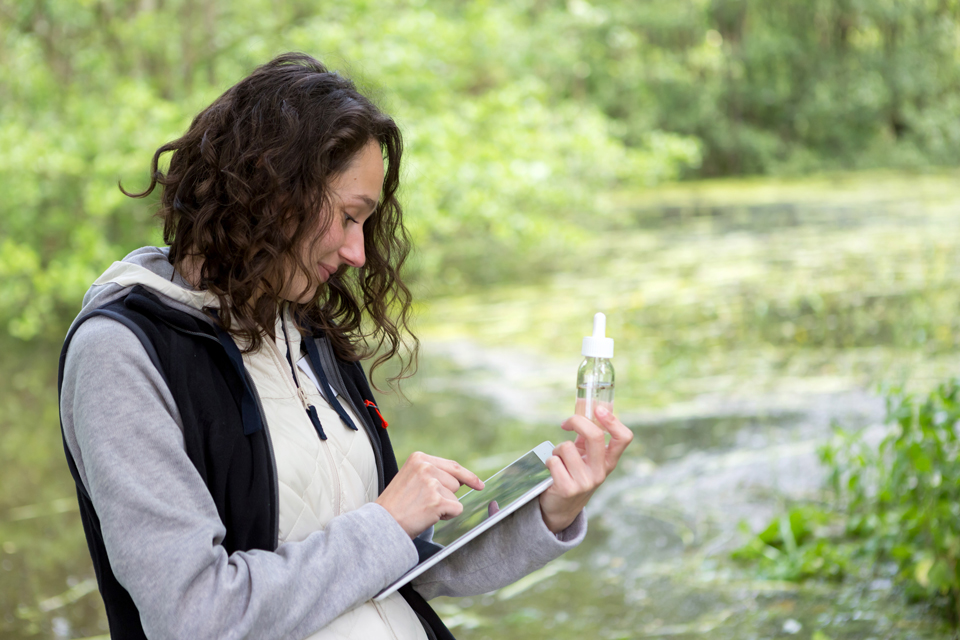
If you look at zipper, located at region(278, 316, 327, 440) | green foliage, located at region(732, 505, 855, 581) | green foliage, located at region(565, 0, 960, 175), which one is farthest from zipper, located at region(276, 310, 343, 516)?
green foliage, located at region(565, 0, 960, 175)

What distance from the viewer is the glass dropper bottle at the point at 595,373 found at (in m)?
1.19

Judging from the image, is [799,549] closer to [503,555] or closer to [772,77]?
[503,555]

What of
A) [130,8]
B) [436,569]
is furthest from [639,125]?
[436,569]

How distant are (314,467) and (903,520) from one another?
2365 millimetres

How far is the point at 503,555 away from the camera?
132 cm

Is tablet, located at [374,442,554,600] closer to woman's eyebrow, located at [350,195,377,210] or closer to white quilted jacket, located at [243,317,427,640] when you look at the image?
white quilted jacket, located at [243,317,427,640]

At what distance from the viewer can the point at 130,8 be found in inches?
307

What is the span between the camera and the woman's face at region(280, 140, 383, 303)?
46.3 inches

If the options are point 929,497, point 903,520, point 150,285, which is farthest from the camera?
point 903,520

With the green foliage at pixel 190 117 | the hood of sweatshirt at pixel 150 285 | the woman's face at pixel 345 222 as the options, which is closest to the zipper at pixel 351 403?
the woman's face at pixel 345 222

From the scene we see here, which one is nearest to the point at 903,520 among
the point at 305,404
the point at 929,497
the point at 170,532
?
the point at 929,497

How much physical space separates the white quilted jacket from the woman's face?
0.09 m

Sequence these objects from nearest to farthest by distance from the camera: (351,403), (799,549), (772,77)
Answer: (351,403) < (799,549) < (772,77)

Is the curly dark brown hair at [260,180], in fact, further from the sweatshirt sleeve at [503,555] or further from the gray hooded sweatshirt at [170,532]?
the sweatshirt sleeve at [503,555]
